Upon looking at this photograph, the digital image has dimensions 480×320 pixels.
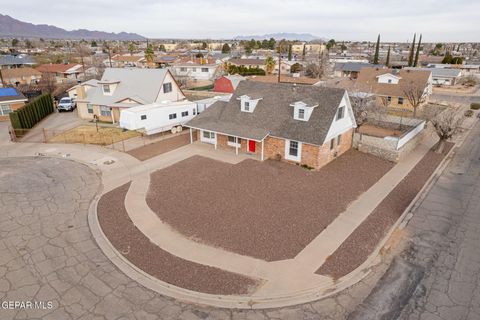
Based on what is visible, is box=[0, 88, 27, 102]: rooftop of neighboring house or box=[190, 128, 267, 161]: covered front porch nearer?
box=[190, 128, 267, 161]: covered front porch

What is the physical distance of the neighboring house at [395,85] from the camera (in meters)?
45.8

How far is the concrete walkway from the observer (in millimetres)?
11719

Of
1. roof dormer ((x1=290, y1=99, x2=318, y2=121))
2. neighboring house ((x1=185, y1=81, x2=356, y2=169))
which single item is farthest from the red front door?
roof dormer ((x1=290, y1=99, x2=318, y2=121))

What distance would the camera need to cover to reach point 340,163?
25.0m

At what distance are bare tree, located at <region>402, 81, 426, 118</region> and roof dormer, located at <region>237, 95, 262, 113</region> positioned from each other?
22.2 meters

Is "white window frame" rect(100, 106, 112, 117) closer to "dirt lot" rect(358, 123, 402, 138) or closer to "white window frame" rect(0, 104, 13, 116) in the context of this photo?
"white window frame" rect(0, 104, 13, 116)

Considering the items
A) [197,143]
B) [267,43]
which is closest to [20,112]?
[197,143]

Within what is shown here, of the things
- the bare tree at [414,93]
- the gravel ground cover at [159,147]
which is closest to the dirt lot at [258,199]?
the gravel ground cover at [159,147]

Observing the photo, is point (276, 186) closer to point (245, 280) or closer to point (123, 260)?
point (245, 280)

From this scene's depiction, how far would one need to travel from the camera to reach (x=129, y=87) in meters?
38.0

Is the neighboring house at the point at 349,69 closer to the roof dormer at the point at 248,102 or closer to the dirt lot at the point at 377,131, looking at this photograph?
the dirt lot at the point at 377,131

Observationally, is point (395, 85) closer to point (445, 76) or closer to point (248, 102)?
point (248, 102)

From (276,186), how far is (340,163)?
7.40 m

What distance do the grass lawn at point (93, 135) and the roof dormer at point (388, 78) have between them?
4079cm
